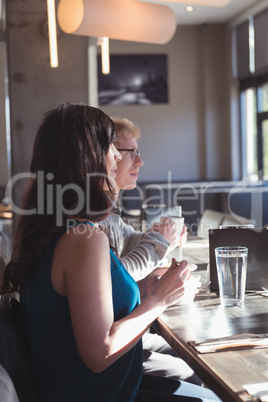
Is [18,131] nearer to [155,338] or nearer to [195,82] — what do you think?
[155,338]

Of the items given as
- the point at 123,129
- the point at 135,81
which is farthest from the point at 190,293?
the point at 135,81

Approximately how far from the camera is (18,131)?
3.43 metres

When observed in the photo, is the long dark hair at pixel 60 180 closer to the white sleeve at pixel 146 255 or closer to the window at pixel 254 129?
the white sleeve at pixel 146 255

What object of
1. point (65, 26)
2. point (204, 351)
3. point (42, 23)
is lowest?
point (204, 351)

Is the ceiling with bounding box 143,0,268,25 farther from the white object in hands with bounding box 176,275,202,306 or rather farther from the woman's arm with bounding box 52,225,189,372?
the woman's arm with bounding box 52,225,189,372

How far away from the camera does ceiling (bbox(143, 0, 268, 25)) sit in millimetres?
7805

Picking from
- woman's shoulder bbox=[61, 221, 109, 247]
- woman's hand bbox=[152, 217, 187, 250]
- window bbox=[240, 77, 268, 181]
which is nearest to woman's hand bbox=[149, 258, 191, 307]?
woman's shoulder bbox=[61, 221, 109, 247]

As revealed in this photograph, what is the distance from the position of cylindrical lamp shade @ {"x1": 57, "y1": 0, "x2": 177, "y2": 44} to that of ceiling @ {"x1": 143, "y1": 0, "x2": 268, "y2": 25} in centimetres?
527

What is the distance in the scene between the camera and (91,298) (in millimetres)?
1054

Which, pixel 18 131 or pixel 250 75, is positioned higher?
pixel 250 75

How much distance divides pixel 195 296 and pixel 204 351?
0.47 m

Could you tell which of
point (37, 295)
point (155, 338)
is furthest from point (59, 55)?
point (37, 295)

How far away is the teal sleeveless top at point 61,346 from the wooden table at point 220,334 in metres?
0.14

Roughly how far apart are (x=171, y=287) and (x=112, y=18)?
70.5 inches
